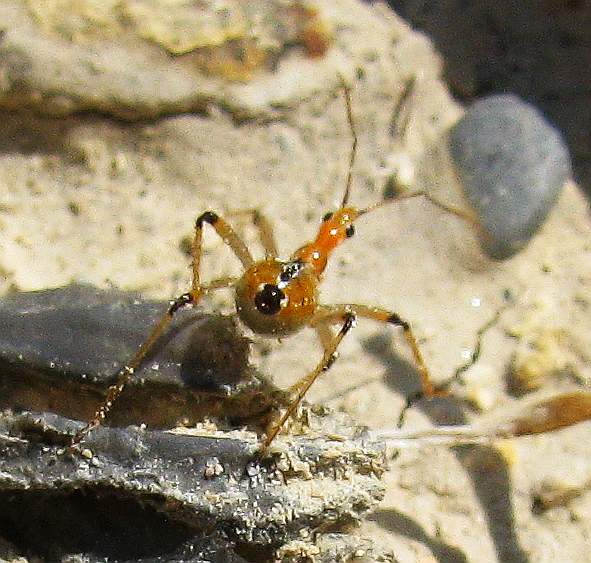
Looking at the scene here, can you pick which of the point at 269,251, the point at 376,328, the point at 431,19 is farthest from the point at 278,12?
the point at 376,328

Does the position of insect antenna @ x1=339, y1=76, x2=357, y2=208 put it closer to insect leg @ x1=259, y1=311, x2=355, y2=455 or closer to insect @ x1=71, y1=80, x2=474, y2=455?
insect @ x1=71, y1=80, x2=474, y2=455

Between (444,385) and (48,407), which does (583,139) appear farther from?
(48,407)

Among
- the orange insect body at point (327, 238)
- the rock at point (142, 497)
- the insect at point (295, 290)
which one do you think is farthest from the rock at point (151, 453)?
the orange insect body at point (327, 238)

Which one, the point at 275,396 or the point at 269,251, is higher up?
the point at 269,251

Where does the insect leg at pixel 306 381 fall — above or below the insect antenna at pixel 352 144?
below

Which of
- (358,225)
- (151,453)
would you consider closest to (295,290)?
(358,225)

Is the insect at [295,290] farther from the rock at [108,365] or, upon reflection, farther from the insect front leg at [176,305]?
the rock at [108,365]

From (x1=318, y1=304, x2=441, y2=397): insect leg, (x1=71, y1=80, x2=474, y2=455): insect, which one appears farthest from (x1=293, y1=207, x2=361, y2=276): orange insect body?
(x1=318, y1=304, x2=441, y2=397): insect leg
